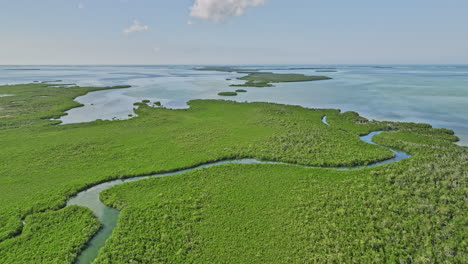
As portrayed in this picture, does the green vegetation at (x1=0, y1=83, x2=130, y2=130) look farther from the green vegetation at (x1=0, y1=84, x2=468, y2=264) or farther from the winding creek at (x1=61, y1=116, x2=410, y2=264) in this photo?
the winding creek at (x1=61, y1=116, x2=410, y2=264)

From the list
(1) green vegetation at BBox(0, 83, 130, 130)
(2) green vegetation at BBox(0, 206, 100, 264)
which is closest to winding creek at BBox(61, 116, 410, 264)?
(2) green vegetation at BBox(0, 206, 100, 264)

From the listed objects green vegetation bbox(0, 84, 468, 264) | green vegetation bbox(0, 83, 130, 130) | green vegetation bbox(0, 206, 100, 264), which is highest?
green vegetation bbox(0, 83, 130, 130)

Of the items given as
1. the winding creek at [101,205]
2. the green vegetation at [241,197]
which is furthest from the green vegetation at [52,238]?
the winding creek at [101,205]

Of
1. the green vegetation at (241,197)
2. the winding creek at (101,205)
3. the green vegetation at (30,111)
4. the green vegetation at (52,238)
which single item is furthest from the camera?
the green vegetation at (30,111)

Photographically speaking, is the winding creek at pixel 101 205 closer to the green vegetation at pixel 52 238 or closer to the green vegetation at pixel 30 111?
the green vegetation at pixel 52 238

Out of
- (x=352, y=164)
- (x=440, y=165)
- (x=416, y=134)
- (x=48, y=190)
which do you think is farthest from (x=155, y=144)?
(x=416, y=134)

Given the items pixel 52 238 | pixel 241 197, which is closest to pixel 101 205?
pixel 52 238

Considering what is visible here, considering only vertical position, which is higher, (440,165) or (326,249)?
(440,165)

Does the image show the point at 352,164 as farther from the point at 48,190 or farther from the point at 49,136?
the point at 49,136
